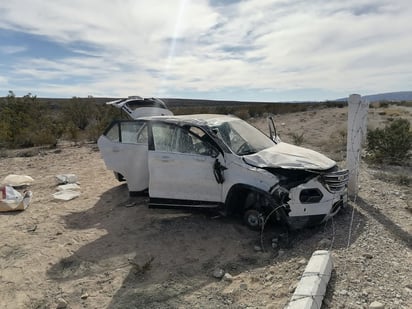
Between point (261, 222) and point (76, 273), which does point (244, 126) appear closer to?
point (261, 222)

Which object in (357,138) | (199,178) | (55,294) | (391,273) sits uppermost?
(357,138)

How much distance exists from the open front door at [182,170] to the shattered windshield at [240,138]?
0.31 m

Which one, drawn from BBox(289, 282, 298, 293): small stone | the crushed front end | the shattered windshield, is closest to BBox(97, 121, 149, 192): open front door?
the shattered windshield

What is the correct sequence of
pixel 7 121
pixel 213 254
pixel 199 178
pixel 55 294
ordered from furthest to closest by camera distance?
pixel 7 121 < pixel 199 178 < pixel 213 254 < pixel 55 294

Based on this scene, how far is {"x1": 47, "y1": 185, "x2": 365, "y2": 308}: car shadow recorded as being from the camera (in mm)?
4137

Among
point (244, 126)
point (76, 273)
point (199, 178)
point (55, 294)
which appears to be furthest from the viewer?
point (244, 126)

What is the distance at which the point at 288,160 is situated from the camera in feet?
16.6

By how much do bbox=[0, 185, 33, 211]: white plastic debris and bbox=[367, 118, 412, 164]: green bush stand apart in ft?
27.7

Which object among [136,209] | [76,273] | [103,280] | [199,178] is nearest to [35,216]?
[136,209]

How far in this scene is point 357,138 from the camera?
18.8 feet

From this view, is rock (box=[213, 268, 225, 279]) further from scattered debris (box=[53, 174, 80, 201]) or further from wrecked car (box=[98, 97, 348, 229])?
scattered debris (box=[53, 174, 80, 201])

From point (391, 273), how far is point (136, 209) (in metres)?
4.34

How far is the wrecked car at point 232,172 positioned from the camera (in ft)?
15.8

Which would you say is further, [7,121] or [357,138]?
[7,121]
